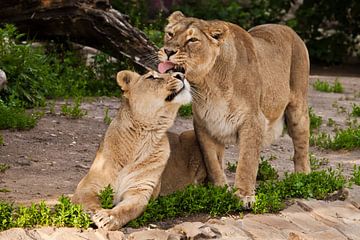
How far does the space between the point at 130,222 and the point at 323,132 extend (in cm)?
437

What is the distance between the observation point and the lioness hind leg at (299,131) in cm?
809

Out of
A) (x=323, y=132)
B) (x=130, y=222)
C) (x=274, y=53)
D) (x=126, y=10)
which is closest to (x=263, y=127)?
(x=274, y=53)

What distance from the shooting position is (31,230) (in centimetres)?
577

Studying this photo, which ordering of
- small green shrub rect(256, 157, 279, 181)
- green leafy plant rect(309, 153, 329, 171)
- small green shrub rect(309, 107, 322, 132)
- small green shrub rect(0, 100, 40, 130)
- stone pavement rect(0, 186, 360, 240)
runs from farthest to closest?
small green shrub rect(309, 107, 322, 132), small green shrub rect(0, 100, 40, 130), green leafy plant rect(309, 153, 329, 171), small green shrub rect(256, 157, 279, 181), stone pavement rect(0, 186, 360, 240)

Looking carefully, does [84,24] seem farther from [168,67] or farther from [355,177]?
[355,177]

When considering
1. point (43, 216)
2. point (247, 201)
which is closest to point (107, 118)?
point (247, 201)

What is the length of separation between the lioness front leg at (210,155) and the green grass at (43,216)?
5.05 feet

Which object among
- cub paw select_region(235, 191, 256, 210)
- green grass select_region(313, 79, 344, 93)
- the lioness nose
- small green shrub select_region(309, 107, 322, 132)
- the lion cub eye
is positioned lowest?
green grass select_region(313, 79, 344, 93)

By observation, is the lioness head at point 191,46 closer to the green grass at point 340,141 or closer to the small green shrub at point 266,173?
the small green shrub at point 266,173

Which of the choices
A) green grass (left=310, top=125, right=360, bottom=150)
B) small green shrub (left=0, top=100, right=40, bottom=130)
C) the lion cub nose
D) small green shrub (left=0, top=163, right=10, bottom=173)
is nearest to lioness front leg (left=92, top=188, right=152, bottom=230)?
the lion cub nose

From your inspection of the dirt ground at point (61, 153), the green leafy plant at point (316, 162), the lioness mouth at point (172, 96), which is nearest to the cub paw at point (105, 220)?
the dirt ground at point (61, 153)

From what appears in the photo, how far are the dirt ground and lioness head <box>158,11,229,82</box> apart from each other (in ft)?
4.07

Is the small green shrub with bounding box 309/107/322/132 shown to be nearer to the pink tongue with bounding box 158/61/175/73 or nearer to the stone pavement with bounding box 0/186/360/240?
the stone pavement with bounding box 0/186/360/240

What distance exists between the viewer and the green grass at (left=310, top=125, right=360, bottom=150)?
30.7 feet
